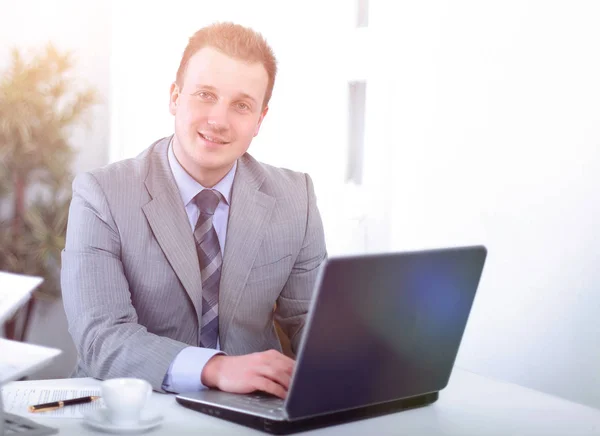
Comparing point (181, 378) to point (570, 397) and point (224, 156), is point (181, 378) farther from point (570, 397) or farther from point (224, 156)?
point (570, 397)

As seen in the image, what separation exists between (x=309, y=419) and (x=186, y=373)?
309 millimetres

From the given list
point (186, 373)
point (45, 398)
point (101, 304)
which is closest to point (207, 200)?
point (101, 304)

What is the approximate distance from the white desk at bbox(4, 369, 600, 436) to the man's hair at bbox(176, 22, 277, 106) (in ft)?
2.81

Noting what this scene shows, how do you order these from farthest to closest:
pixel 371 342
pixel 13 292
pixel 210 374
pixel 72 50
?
pixel 72 50, pixel 210 374, pixel 371 342, pixel 13 292

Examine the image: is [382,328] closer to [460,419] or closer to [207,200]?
[460,419]

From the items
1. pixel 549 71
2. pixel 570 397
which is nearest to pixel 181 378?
pixel 570 397

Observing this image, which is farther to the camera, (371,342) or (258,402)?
(258,402)

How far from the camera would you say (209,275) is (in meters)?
1.83

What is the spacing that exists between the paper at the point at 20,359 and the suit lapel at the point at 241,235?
0.76m

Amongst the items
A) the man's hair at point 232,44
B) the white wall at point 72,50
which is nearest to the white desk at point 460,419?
the man's hair at point 232,44

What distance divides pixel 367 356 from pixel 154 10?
2930 mm

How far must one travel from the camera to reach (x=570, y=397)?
76.9 inches

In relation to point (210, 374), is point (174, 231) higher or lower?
higher

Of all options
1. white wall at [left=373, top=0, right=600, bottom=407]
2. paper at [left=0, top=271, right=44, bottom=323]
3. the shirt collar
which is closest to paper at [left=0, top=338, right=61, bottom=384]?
paper at [left=0, top=271, right=44, bottom=323]
